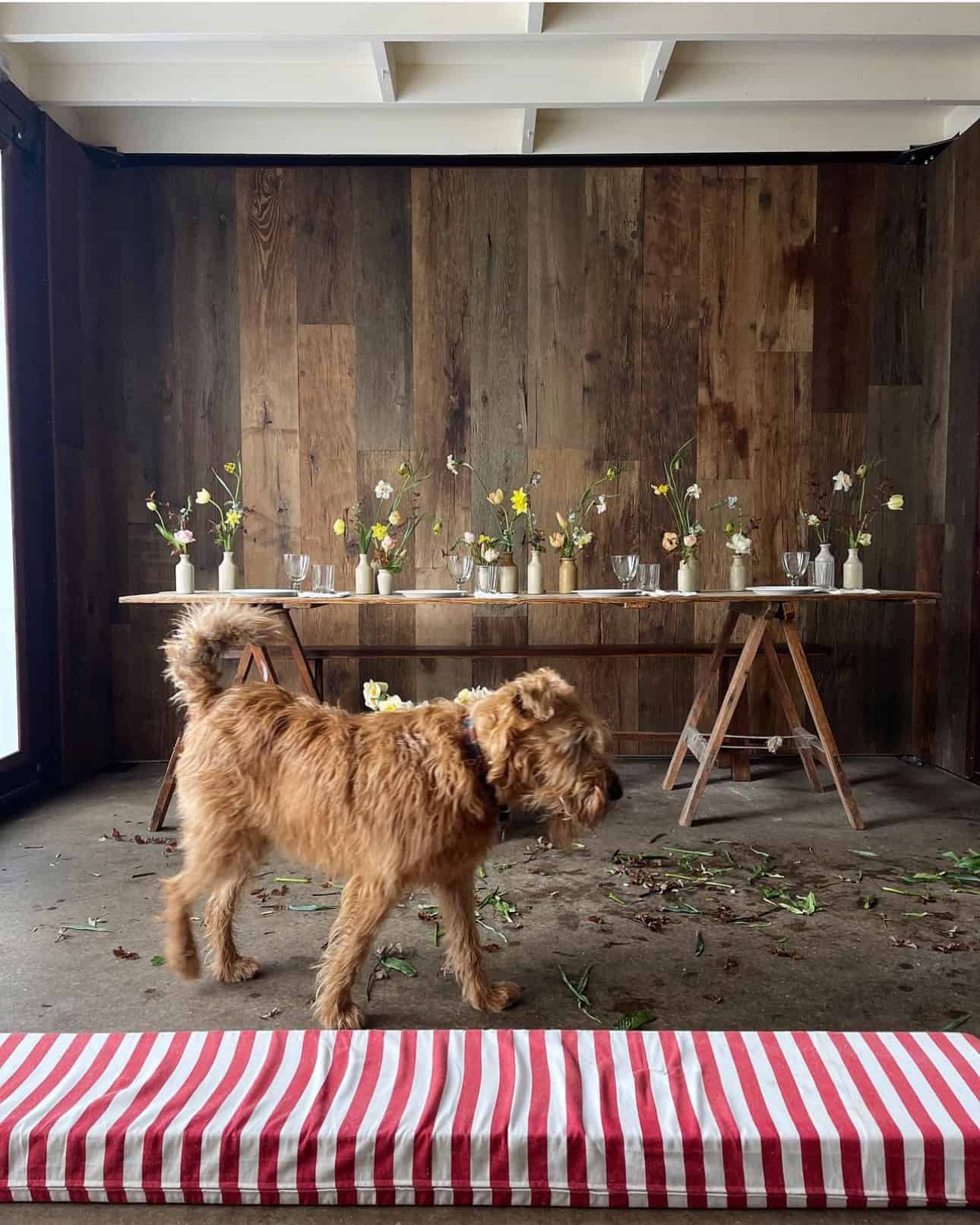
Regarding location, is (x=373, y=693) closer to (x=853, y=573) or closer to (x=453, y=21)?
(x=853, y=573)

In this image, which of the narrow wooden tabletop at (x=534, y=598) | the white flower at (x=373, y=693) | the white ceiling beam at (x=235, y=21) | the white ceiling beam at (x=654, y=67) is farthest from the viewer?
the white ceiling beam at (x=654, y=67)

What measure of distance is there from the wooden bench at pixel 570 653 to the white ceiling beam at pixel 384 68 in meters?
2.79

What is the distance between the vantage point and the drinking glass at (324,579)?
13.5 ft

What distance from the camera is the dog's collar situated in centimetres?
185

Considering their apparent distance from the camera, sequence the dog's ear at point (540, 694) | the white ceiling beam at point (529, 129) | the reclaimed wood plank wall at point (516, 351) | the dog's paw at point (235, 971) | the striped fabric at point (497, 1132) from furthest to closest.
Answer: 1. the reclaimed wood plank wall at point (516, 351)
2. the white ceiling beam at point (529, 129)
3. the dog's paw at point (235, 971)
4. the dog's ear at point (540, 694)
5. the striped fabric at point (497, 1132)

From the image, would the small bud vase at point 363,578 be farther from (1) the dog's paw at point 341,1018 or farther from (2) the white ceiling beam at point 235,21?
(1) the dog's paw at point 341,1018

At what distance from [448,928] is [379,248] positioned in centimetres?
400

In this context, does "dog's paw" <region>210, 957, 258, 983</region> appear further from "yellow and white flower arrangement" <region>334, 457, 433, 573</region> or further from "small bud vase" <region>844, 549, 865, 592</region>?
"small bud vase" <region>844, 549, 865, 592</region>

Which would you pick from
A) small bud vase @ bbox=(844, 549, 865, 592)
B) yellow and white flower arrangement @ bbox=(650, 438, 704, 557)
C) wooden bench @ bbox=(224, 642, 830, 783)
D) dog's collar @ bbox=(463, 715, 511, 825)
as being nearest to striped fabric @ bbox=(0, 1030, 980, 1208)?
dog's collar @ bbox=(463, 715, 511, 825)

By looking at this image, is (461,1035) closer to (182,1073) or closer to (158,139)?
(182,1073)

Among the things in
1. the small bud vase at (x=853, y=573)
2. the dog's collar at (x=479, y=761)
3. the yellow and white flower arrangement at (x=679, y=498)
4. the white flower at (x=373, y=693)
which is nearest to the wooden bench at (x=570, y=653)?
the small bud vase at (x=853, y=573)

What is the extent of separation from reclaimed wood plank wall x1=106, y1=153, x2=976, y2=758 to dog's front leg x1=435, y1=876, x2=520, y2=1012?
297cm

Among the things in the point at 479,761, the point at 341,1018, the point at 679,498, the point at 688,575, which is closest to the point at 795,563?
the point at 688,575

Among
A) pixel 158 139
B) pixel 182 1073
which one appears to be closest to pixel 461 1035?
pixel 182 1073
